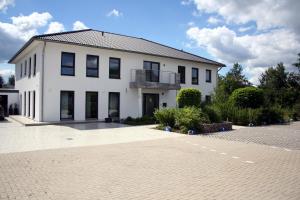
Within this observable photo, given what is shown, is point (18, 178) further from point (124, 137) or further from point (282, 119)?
point (282, 119)

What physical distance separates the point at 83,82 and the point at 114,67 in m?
2.95

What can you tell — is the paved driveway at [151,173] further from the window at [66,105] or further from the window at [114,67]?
the window at [114,67]

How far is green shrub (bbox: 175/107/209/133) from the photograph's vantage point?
51.8 feet

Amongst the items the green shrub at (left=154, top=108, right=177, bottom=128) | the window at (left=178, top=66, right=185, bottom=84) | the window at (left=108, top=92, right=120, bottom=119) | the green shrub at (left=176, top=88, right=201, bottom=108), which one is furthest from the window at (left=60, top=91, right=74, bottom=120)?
the window at (left=178, top=66, right=185, bottom=84)

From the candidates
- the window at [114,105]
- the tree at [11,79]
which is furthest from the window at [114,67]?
the tree at [11,79]

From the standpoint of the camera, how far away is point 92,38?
2367cm

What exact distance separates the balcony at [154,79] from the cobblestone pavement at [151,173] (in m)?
12.7

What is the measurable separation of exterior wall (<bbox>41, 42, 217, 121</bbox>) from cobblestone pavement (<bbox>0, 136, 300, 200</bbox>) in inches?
415

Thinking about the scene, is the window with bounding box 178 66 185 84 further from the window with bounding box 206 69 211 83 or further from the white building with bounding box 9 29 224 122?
the window with bounding box 206 69 211 83

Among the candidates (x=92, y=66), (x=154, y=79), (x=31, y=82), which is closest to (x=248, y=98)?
(x=154, y=79)

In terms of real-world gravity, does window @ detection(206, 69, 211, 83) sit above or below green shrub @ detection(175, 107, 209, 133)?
above

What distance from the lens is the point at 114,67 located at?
23.3 metres

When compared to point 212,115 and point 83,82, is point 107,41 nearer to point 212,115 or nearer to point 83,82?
point 83,82

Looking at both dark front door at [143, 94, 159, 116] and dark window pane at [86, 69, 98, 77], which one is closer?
dark window pane at [86, 69, 98, 77]
